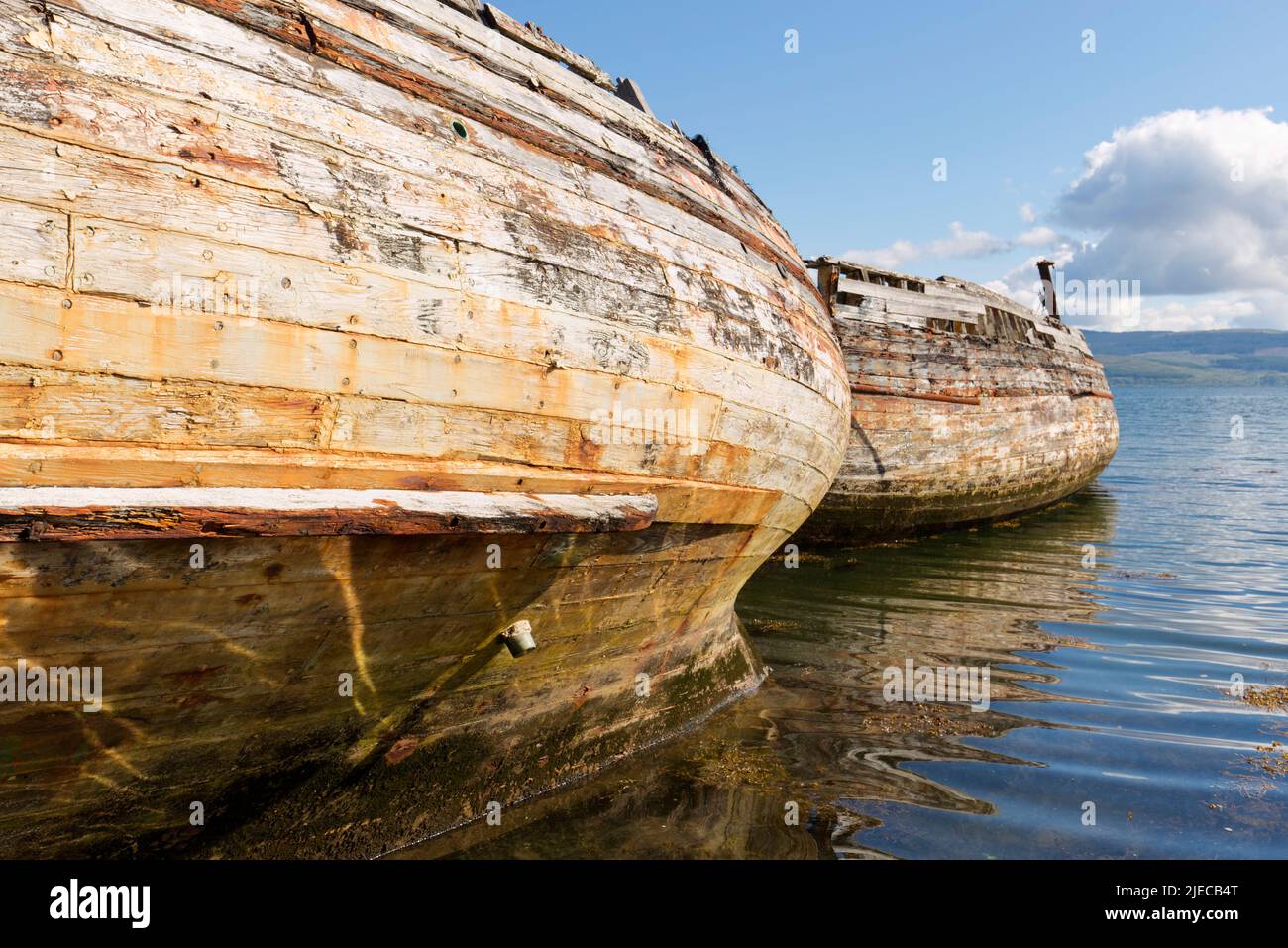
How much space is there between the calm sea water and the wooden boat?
0.75m

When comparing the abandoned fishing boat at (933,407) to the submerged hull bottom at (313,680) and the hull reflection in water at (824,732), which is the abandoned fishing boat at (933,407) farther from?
the submerged hull bottom at (313,680)

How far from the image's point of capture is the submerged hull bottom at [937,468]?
41.0ft

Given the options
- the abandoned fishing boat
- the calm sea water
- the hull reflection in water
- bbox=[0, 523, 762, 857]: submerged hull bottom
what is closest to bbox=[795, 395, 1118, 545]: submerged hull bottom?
the abandoned fishing boat

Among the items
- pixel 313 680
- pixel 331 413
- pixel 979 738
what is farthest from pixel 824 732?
pixel 331 413

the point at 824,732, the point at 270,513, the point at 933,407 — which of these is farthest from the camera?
the point at 933,407

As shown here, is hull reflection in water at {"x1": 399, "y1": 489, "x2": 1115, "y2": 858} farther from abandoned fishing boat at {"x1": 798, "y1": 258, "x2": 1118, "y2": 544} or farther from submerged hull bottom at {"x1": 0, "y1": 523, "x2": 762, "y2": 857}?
abandoned fishing boat at {"x1": 798, "y1": 258, "x2": 1118, "y2": 544}

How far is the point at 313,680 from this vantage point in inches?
139

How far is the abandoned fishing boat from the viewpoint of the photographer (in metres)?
12.4

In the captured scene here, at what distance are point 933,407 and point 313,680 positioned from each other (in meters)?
11.6

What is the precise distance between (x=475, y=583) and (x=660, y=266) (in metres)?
1.86

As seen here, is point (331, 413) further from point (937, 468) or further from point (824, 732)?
point (937, 468)
